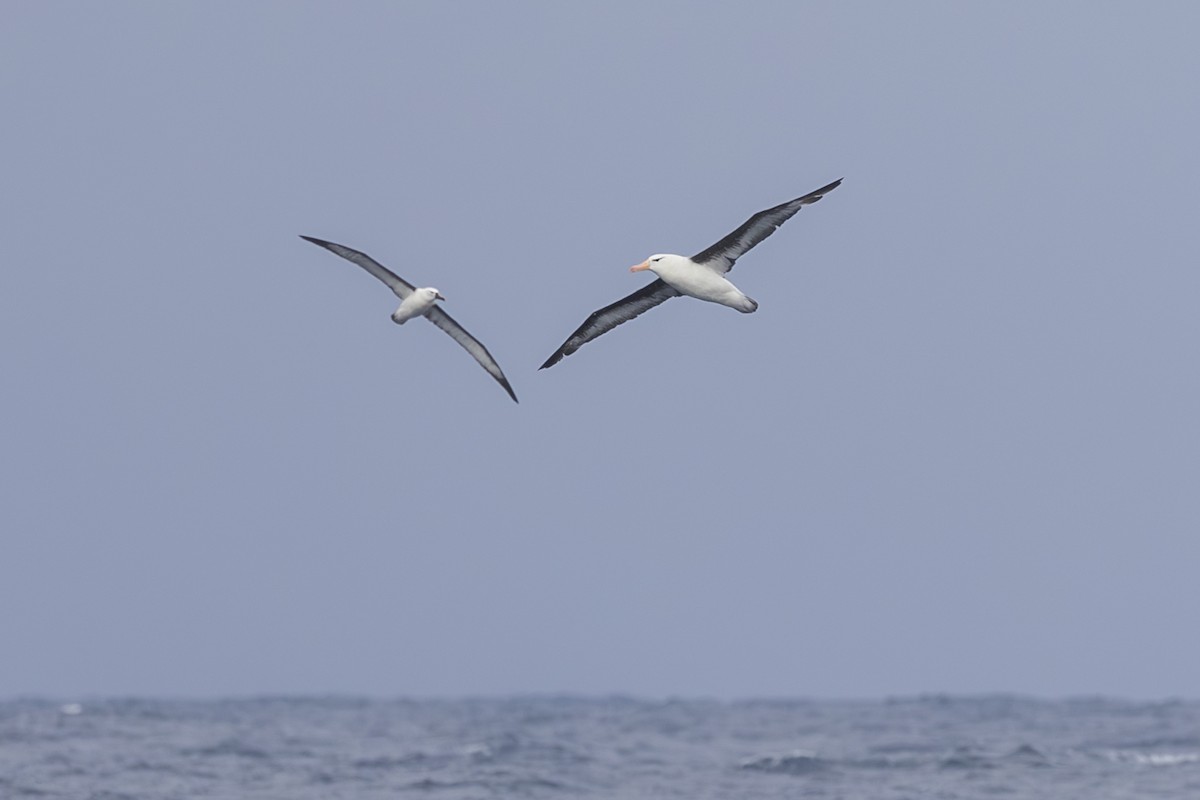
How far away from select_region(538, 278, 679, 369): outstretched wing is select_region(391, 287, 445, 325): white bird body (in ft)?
5.16

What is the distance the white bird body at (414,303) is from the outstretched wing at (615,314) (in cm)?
157

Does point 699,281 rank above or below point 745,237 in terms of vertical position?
below

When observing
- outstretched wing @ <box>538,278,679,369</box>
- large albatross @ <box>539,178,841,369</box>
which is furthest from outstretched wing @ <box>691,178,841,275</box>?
outstretched wing @ <box>538,278,679,369</box>

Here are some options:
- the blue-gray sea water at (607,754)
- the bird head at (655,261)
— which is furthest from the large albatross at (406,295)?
the blue-gray sea water at (607,754)

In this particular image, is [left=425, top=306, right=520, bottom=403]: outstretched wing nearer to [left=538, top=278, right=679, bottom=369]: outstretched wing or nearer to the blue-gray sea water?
[left=538, top=278, right=679, bottom=369]: outstretched wing

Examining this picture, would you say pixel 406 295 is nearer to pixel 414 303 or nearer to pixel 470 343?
pixel 414 303

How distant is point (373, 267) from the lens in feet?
66.8

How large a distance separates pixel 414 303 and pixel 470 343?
6.86ft

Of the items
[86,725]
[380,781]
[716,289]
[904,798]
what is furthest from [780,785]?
[86,725]

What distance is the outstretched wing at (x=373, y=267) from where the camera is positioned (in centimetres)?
1972

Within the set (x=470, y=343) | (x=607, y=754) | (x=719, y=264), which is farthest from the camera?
(x=607, y=754)

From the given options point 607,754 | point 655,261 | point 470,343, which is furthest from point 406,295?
point 607,754

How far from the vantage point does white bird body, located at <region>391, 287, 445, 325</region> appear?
65.6 feet

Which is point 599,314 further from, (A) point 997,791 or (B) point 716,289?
(A) point 997,791
